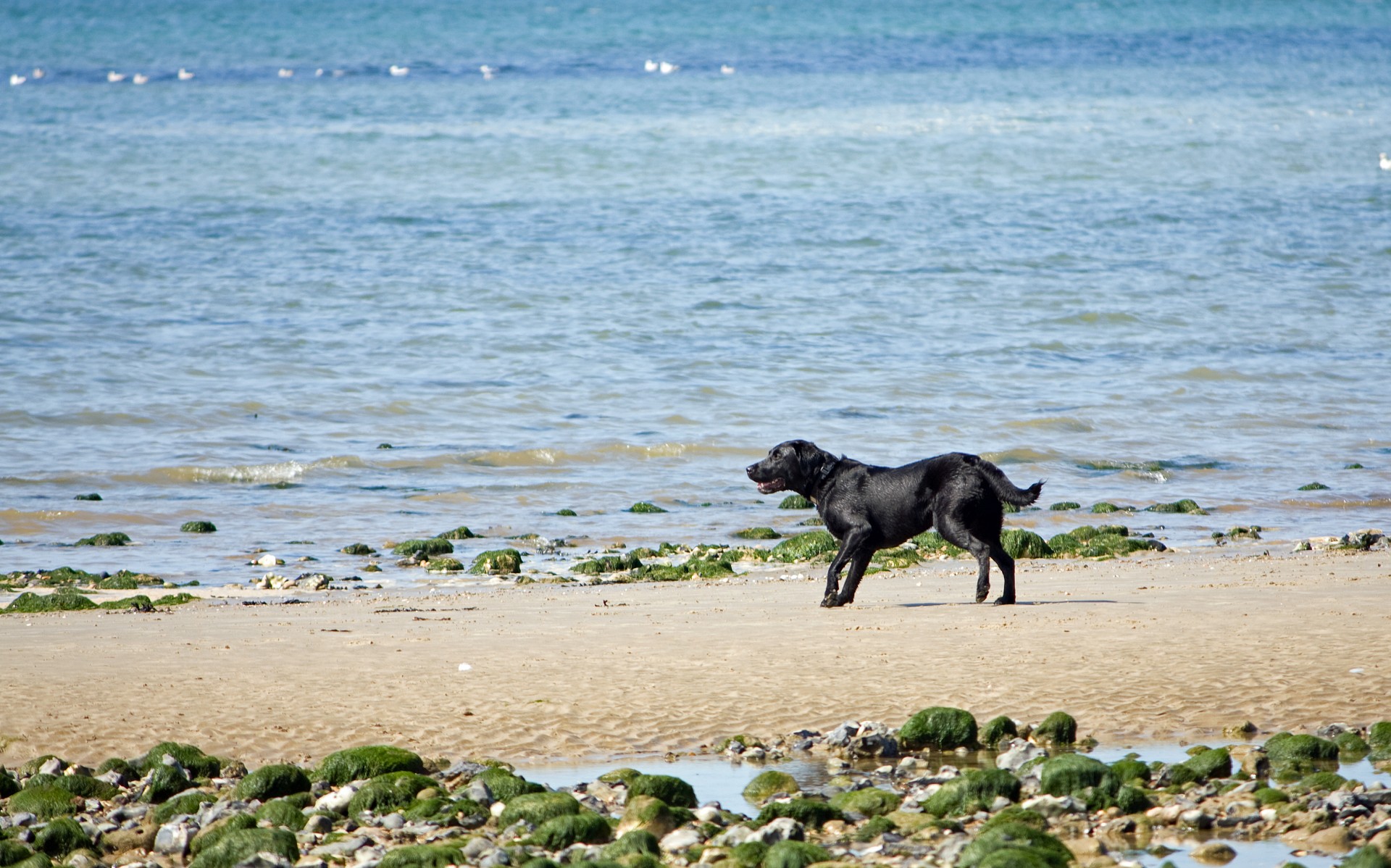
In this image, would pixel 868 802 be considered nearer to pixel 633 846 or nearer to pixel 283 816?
pixel 633 846

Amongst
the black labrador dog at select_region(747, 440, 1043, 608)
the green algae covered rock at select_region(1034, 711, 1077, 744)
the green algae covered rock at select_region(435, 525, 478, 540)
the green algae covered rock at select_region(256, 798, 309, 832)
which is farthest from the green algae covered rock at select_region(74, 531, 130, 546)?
the green algae covered rock at select_region(1034, 711, 1077, 744)

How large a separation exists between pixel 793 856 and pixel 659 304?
2299cm

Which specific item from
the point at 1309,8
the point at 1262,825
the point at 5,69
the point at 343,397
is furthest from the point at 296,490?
the point at 1309,8

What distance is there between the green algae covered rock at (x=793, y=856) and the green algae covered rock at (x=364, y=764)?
6.35ft

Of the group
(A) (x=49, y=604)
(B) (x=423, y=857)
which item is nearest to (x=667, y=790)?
(B) (x=423, y=857)

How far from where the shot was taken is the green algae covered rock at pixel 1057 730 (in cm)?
732

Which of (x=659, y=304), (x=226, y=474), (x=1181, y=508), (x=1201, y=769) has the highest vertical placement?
(x=659, y=304)

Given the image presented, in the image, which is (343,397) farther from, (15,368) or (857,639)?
(857,639)

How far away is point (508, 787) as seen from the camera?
6.58 meters

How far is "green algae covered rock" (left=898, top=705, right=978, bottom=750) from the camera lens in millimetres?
7250

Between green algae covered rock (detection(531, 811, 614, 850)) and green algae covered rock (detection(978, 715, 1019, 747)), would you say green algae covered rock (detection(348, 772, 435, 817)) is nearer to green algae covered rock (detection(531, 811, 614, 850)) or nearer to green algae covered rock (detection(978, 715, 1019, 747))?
green algae covered rock (detection(531, 811, 614, 850))

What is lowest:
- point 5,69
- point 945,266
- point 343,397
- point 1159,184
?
point 343,397

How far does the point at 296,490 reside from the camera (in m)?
17.2

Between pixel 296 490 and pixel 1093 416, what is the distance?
1027 centimetres
